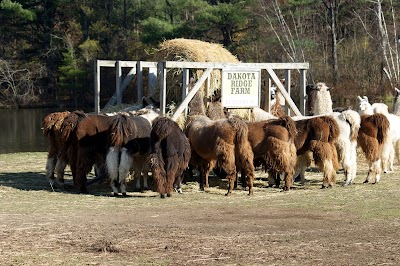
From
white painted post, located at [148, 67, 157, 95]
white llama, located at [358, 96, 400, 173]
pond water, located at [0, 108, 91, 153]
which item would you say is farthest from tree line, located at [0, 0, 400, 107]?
white llama, located at [358, 96, 400, 173]

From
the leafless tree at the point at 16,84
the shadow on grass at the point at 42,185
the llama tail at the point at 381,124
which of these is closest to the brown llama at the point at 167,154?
the shadow on grass at the point at 42,185

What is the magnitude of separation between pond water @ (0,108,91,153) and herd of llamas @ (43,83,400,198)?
Answer: 13.3 meters

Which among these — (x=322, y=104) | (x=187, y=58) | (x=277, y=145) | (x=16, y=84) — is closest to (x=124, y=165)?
(x=277, y=145)

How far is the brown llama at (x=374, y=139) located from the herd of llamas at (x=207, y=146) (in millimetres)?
19

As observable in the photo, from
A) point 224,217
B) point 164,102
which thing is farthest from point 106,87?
point 224,217

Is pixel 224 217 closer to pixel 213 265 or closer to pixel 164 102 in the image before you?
pixel 213 265

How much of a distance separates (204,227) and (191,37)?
33807 millimetres

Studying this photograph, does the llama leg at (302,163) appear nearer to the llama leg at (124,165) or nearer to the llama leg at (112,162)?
the llama leg at (124,165)

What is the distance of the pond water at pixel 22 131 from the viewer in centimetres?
2842

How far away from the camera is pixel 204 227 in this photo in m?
9.93

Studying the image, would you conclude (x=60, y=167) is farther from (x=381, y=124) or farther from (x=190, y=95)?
(x=381, y=124)

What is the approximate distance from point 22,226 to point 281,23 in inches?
1349

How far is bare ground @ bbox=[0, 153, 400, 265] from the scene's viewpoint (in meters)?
8.18

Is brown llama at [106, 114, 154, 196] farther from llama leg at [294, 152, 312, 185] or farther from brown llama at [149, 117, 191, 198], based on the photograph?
llama leg at [294, 152, 312, 185]
